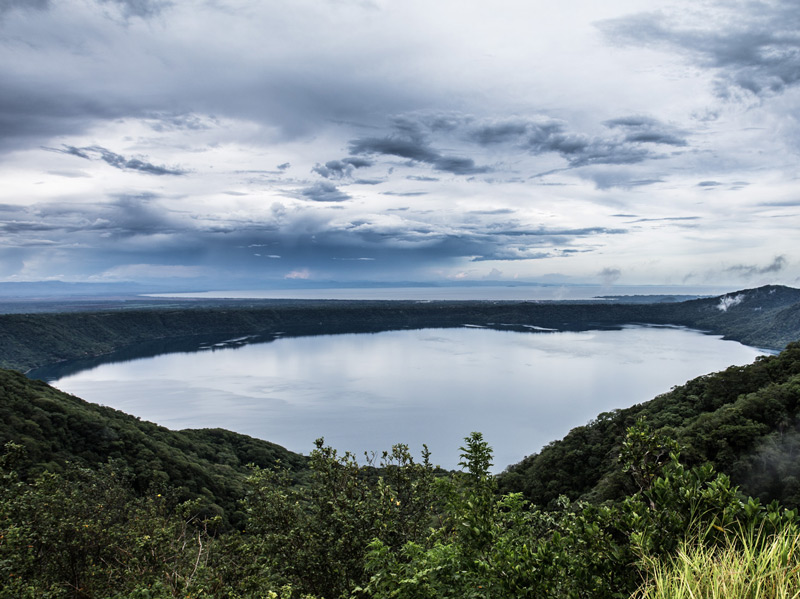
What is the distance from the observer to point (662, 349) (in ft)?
516

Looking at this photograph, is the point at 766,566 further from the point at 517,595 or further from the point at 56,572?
the point at 56,572

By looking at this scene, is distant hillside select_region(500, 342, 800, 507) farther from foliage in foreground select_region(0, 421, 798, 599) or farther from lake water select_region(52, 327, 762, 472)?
lake water select_region(52, 327, 762, 472)

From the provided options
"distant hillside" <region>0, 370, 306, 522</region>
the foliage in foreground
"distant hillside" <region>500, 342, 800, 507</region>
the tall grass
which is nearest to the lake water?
"distant hillside" <region>500, 342, 800, 507</region>

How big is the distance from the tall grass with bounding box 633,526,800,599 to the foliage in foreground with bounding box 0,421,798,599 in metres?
0.04

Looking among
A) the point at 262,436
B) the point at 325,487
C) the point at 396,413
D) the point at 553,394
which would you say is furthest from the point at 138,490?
the point at 553,394

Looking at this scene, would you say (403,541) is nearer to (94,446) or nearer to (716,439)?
(716,439)

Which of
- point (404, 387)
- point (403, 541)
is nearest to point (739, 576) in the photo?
point (403, 541)

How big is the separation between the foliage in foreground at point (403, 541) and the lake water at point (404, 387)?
5479 cm

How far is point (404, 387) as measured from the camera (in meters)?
111

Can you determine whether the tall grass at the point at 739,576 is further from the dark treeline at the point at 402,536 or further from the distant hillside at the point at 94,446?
the distant hillside at the point at 94,446

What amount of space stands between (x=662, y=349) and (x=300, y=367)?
117599mm

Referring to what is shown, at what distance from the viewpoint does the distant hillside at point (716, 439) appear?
21047 mm

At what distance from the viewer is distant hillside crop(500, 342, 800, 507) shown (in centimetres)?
2105

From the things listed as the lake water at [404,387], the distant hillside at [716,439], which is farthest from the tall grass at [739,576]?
the lake water at [404,387]
